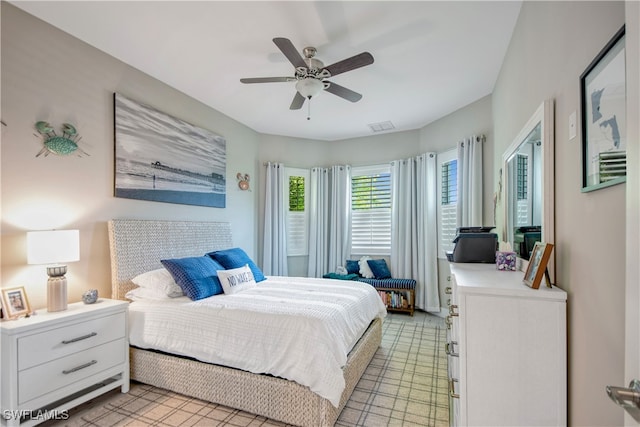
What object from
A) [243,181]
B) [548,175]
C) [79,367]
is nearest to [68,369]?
[79,367]

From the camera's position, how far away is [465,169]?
13.0 feet

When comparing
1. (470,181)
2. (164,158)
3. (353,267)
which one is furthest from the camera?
(353,267)

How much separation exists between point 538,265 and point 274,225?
4.13 meters

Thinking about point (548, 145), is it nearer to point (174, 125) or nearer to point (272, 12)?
point (272, 12)

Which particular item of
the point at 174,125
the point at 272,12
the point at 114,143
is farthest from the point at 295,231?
the point at 272,12

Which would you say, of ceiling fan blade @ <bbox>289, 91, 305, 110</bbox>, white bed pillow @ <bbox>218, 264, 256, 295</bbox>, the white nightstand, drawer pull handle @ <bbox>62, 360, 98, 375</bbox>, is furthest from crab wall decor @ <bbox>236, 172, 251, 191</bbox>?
drawer pull handle @ <bbox>62, 360, 98, 375</bbox>

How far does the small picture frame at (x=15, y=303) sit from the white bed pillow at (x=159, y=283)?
2.52 feet

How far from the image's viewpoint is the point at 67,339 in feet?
6.69

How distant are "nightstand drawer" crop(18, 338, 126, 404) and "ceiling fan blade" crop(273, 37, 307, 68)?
251cm

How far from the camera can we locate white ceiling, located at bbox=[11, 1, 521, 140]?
2180mm

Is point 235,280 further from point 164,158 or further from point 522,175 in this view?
point 522,175

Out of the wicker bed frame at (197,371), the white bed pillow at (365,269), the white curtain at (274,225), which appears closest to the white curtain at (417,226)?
the white bed pillow at (365,269)

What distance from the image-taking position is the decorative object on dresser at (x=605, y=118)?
0.91 m

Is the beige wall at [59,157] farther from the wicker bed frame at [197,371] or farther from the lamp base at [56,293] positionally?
the lamp base at [56,293]
